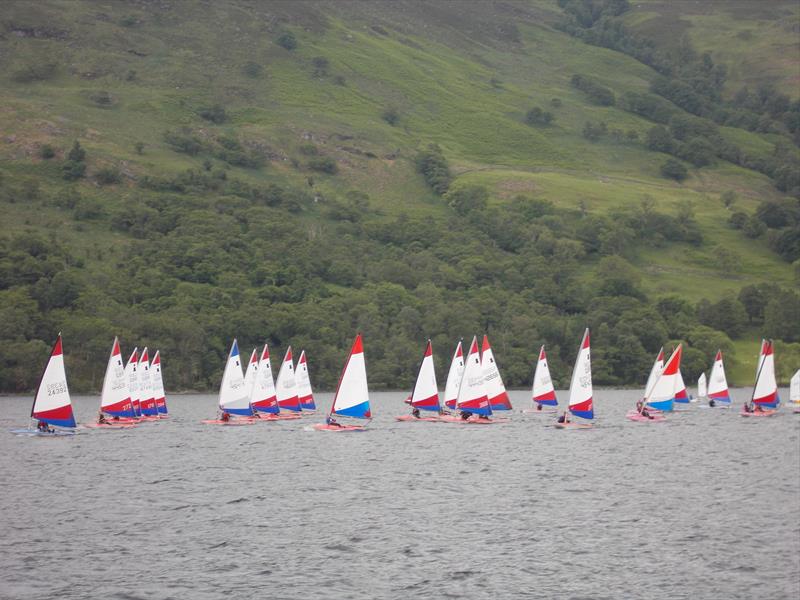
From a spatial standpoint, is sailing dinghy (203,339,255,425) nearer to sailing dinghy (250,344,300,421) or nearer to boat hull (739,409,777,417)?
sailing dinghy (250,344,300,421)

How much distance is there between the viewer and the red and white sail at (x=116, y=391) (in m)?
109

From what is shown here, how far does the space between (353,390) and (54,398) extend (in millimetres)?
26039

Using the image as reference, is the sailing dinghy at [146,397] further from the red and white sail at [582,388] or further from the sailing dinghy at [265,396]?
the red and white sail at [582,388]

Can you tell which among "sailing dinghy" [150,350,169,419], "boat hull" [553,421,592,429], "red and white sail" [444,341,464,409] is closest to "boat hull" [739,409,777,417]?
"boat hull" [553,421,592,429]

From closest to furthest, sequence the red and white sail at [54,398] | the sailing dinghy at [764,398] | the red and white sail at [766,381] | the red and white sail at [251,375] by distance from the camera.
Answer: the red and white sail at [54,398] → the red and white sail at [251,375] → the red and white sail at [766,381] → the sailing dinghy at [764,398]

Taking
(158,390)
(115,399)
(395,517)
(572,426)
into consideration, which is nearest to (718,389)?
(572,426)

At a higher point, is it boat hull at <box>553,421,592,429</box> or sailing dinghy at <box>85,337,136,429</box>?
sailing dinghy at <box>85,337,136,429</box>

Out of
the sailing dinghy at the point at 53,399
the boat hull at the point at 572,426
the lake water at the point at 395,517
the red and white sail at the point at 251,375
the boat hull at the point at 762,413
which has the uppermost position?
the red and white sail at the point at 251,375

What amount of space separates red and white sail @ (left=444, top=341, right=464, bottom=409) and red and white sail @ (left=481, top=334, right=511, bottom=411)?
2.68 metres

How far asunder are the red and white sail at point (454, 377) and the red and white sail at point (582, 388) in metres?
12.1

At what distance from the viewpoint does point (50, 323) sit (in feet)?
640

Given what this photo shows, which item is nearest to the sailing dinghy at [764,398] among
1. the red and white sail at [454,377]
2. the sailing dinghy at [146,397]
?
the red and white sail at [454,377]

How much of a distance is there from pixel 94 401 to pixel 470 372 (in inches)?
3555

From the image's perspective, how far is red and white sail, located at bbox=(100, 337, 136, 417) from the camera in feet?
357
